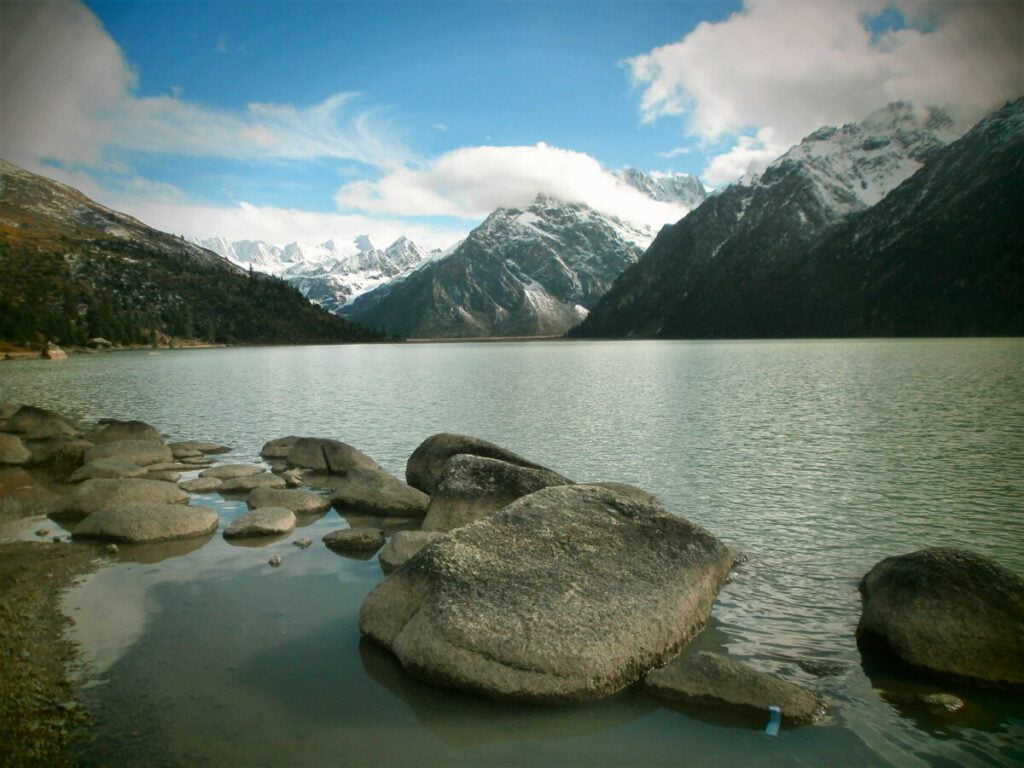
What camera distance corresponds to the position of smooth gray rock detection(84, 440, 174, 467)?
2541 cm

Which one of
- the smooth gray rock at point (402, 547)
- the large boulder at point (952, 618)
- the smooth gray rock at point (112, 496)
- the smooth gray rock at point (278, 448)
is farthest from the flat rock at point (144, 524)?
the large boulder at point (952, 618)

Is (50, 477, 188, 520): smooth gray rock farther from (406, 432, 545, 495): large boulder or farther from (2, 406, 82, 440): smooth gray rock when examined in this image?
(2, 406, 82, 440): smooth gray rock

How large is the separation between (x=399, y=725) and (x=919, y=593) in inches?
327

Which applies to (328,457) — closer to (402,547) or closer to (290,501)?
(290,501)

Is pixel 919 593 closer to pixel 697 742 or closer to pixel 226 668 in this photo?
pixel 697 742

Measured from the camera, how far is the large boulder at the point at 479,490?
15.7 meters

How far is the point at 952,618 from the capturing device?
9867mm

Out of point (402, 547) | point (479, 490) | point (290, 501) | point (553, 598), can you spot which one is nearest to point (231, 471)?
point (290, 501)

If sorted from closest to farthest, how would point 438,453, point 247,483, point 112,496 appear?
point 112,496 → point 438,453 → point 247,483

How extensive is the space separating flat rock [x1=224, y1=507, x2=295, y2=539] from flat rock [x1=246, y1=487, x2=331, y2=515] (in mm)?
1400

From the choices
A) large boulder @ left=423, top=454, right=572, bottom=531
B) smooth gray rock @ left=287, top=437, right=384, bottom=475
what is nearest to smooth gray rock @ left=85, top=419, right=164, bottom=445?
smooth gray rock @ left=287, top=437, right=384, bottom=475

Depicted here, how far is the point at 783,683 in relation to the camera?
902 centimetres

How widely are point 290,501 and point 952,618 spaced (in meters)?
16.4

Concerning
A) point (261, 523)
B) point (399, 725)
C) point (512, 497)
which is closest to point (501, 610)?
point (399, 725)
